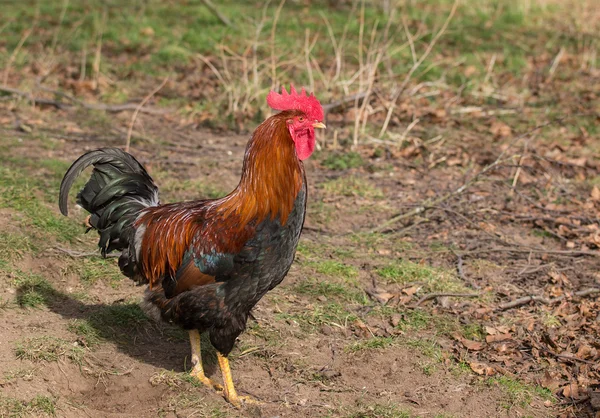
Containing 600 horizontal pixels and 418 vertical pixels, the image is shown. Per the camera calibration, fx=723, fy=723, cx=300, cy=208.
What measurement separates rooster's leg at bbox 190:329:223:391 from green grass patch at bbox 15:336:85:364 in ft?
2.14

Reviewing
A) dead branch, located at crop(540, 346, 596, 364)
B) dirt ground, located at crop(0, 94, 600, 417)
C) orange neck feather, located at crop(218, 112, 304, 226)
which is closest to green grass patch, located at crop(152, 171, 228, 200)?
dirt ground, located at crop(0, 94, 600, 417)

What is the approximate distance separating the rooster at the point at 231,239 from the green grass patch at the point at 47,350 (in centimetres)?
51

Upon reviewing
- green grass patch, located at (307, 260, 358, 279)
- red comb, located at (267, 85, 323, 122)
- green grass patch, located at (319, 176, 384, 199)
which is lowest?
green grass patch, located at (307, 260, 358, 279)

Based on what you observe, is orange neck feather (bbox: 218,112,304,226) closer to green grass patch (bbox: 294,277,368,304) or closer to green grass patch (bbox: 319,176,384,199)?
green grass patch (bbox: 294,277,368,304)

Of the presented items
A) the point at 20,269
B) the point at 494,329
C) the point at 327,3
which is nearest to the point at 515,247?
the point at 494,329

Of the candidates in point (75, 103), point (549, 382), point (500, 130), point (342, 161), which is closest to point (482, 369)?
point (549, 382)

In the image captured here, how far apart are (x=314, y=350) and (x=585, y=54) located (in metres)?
8.03

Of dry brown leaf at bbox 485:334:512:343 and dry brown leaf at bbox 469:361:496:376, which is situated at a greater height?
dry brown leaf at bbox 485:334:512:343

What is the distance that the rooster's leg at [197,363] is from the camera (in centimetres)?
436

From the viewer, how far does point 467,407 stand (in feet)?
14.0

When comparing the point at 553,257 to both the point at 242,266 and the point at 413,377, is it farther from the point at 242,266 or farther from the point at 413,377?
the point at 242,266

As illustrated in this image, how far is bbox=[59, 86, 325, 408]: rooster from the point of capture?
13.0 feet

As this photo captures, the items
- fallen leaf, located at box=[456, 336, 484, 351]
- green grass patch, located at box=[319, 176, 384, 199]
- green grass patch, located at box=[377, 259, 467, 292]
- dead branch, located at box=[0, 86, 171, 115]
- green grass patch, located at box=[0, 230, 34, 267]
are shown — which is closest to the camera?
fallen leaf, located at box=[456, 336, 484, 351]

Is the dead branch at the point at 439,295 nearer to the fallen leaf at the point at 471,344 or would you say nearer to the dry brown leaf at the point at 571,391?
the fallen leaf at the point at 471,344
